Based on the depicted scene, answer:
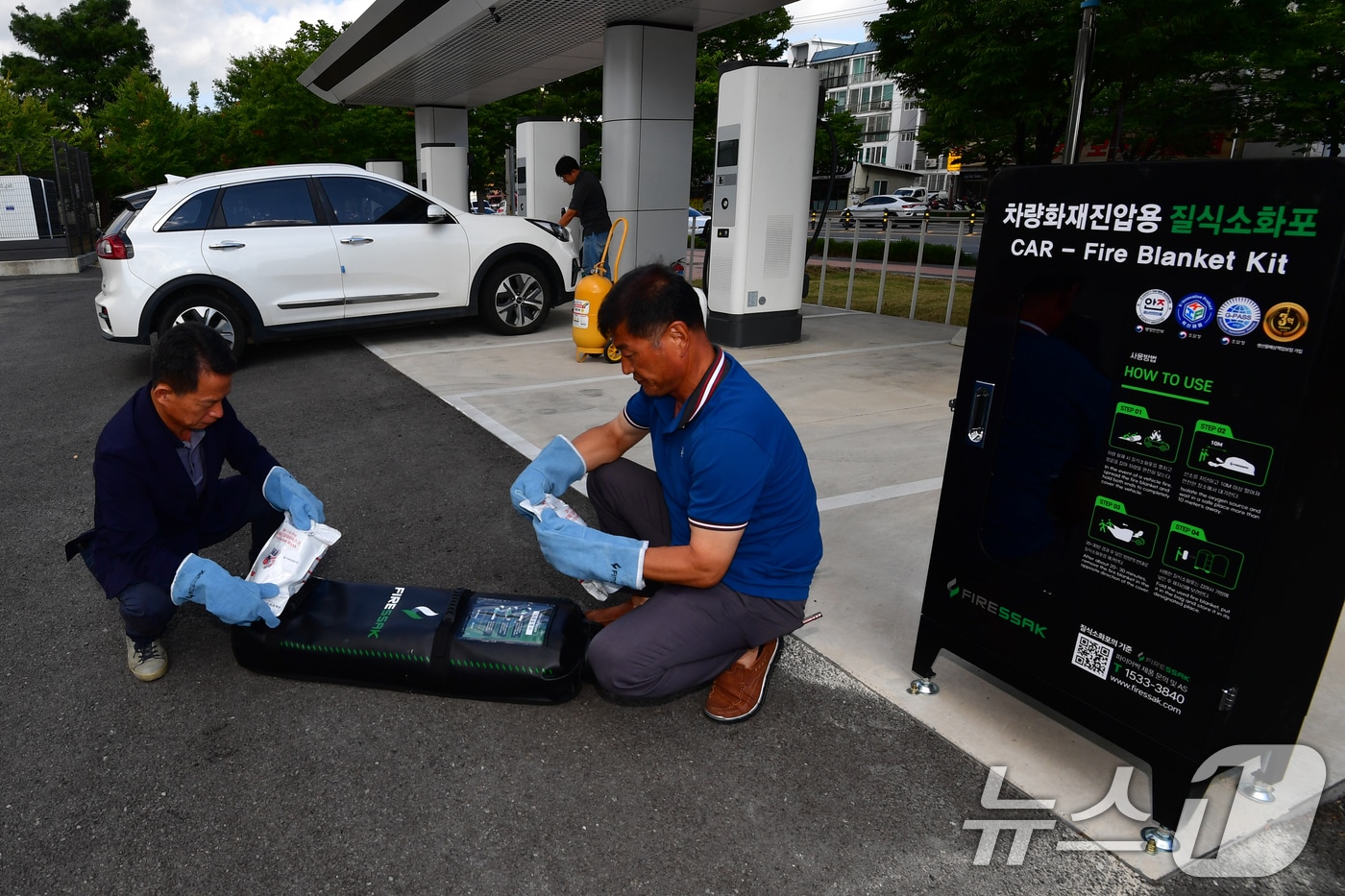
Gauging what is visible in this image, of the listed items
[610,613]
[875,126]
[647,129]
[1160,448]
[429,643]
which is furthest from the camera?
[875,126]

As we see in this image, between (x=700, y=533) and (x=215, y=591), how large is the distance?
1.44 metres

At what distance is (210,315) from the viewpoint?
7008 millimetres

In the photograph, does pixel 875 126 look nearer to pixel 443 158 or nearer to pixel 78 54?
pixel 78 54

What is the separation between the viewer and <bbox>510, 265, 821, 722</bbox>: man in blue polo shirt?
2316mm

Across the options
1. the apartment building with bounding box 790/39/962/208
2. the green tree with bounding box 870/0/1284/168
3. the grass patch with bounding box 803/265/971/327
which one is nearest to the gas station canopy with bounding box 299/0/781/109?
the green tree with bounding box 870/0/1284/168

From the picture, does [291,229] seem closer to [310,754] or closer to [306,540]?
[306,540]

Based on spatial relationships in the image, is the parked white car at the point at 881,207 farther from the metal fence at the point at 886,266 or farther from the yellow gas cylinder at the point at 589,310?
the yellow gas cylinder at the point at 589,310

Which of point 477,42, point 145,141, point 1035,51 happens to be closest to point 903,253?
point 1035,51

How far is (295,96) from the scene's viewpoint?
26.7 meters

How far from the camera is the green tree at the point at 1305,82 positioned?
13.0 metres

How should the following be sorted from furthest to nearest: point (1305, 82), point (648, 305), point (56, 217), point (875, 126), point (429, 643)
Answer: point (875, 126) → point (56, 217) → point (1305, 82) → point (429, 643) → point (648, 305)

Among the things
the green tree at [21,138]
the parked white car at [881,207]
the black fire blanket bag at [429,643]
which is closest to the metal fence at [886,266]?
the black fire blanket bag at [429,643]

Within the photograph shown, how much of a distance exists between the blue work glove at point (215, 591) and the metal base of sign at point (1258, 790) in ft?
9.15

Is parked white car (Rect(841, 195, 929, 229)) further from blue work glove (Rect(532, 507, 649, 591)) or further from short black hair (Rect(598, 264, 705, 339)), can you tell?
blue work glove (Rect(532, 507, 649, 591))
